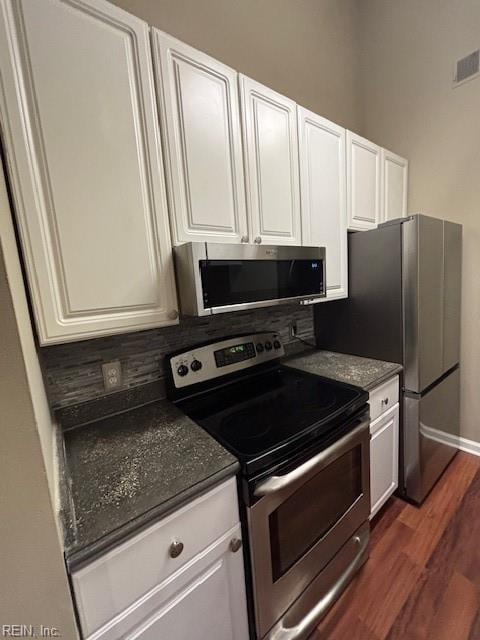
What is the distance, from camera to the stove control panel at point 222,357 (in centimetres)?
132

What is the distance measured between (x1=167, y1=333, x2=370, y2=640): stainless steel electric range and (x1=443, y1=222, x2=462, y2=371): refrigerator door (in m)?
1.00

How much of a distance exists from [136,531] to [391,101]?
2.99 meters

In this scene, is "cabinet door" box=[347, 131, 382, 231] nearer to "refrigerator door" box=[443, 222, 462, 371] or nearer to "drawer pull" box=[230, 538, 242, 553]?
"refrigerator door" box=[443, 222, 462, 371]

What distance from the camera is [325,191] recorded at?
1565 millimetres

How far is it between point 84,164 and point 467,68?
243 cm

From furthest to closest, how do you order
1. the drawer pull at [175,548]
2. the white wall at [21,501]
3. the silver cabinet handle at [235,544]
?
the silver cabinet handle at [235,544] < the drawer pull at [175,548] < the white wall at [21,501]

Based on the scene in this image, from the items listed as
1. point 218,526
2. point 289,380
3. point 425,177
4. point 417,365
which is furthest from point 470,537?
point 425,177

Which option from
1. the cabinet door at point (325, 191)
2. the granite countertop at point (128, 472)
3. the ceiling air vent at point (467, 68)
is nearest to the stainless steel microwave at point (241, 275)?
the cabinet door at point (325, 191)

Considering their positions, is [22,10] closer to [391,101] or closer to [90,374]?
[90,374]

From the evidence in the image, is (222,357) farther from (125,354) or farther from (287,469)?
(287,469)

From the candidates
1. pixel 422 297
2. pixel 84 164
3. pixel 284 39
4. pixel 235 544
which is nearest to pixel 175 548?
pixel 235 544

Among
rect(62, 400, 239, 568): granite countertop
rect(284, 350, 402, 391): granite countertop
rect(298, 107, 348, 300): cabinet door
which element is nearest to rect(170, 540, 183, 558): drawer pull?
rect(62, 400, 239, 568): granite countertop

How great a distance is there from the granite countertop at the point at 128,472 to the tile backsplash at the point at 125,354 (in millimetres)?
155

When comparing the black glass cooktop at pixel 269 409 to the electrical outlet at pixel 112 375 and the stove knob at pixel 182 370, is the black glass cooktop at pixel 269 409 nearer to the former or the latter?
the stove knob at pixel 182 370
